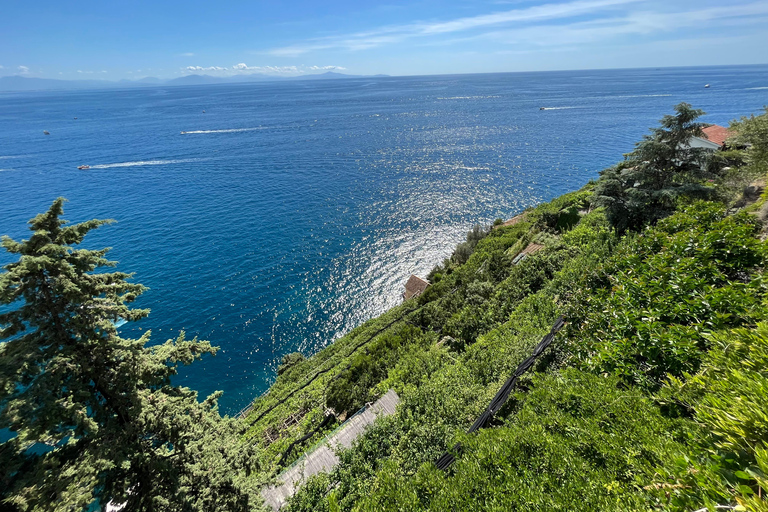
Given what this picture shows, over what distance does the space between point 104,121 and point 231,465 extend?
187450 mm

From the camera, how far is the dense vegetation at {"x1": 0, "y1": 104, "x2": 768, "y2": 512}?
4953 millimetres

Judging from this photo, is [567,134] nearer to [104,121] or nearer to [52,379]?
[52,379]

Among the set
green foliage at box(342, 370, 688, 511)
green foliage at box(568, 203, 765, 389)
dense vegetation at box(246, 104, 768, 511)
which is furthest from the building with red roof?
green foliage at box(342, 370, 688, 511)

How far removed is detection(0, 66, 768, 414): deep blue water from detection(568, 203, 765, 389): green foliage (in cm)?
2817

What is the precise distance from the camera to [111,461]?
7855 millimetres

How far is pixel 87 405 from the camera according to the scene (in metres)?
8.68

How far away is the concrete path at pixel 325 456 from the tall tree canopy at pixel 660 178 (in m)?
17.0

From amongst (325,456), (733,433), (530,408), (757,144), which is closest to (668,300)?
(530,408)

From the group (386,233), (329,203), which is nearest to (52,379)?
(386,233)

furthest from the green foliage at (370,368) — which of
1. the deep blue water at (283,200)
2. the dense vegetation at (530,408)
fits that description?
the deep blue water at (283,200)

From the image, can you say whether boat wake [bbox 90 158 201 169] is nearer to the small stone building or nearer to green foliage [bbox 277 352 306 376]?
green foliage [bbox 277 352 306 376]

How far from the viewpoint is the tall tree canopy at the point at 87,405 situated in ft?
23.8

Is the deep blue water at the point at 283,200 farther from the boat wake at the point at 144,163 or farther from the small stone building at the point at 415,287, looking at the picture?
the small stone building at the point at 415,287

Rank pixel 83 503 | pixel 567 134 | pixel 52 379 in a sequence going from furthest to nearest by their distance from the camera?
pixel 567 134 < pixel 52 379 < pixel 83 503
